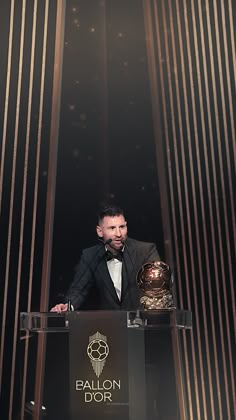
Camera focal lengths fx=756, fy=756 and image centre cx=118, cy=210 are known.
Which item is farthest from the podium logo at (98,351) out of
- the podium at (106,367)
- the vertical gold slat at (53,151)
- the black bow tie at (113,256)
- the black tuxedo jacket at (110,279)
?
the vertical gold slat at (53,151)

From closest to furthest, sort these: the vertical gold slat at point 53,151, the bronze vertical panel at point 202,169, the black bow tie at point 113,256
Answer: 1. the black bow tie at point 113,256
2. the vertical gold slat at point 53,151
3. the bronze vertical panel at point 202,169

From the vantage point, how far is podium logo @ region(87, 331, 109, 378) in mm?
2850

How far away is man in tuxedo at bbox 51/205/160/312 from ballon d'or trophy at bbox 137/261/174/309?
0.73 m

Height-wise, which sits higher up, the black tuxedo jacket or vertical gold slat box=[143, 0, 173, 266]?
vertical gold slat box=[143, 0, 173, 266]

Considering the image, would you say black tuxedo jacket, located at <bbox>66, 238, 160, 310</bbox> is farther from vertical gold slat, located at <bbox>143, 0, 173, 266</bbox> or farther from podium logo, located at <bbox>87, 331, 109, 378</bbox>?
podium logo, located at <bbox>87, 331, 109, 378</bbox>

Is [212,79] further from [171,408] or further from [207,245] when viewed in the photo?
[171,408]

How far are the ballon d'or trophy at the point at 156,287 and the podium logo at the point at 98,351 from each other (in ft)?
1.36

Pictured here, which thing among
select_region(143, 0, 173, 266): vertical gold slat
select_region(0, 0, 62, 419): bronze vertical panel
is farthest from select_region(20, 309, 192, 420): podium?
select_region(143, 0, 173, 266): vertical gold slat

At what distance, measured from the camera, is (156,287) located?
10.6 ft

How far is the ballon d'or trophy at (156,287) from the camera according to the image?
323 centimetres

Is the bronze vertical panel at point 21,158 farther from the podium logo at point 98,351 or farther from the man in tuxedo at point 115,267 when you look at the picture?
the podium logo at point 98,351

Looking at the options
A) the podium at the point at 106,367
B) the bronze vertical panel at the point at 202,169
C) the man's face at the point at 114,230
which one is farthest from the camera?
the bronze vertical panel at the point at 202,169

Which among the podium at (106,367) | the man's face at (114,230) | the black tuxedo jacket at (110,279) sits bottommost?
the podium at (106,367)

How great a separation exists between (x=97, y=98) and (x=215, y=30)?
0.88 meters
